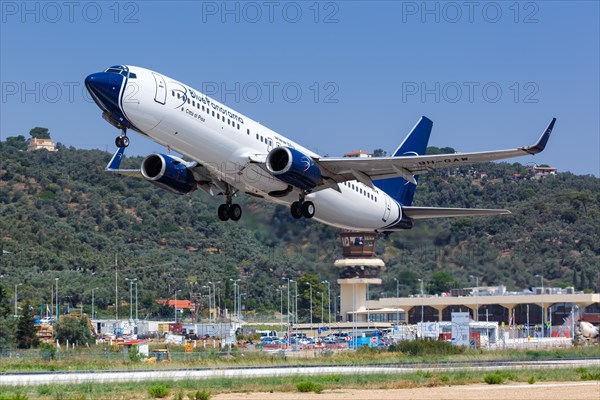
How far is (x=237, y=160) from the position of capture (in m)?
44.4

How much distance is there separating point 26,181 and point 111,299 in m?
52.8

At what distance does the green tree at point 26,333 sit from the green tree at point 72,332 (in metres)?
2.17

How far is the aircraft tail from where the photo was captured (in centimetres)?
5762

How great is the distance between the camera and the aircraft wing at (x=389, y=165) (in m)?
45.2

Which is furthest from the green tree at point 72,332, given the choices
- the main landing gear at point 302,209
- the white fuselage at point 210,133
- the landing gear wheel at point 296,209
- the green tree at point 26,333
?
the landing gear wheel at point 296,209

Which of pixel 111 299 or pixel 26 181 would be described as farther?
pixel 26 181

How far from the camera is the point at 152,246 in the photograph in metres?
140

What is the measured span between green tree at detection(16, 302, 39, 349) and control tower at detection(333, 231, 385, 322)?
3851 cm

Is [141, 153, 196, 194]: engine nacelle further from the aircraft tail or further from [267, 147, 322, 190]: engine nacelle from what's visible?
the aircraft tail

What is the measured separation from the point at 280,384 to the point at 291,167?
974cm

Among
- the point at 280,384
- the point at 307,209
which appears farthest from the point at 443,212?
the point at 280,384

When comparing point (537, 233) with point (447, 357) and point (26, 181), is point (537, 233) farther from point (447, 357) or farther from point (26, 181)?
point (26, 181)

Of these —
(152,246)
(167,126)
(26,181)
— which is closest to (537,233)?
(152,246)

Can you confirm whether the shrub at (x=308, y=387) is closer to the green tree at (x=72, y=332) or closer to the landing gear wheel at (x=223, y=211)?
the landing gear wheel at (x=223, y=211)
